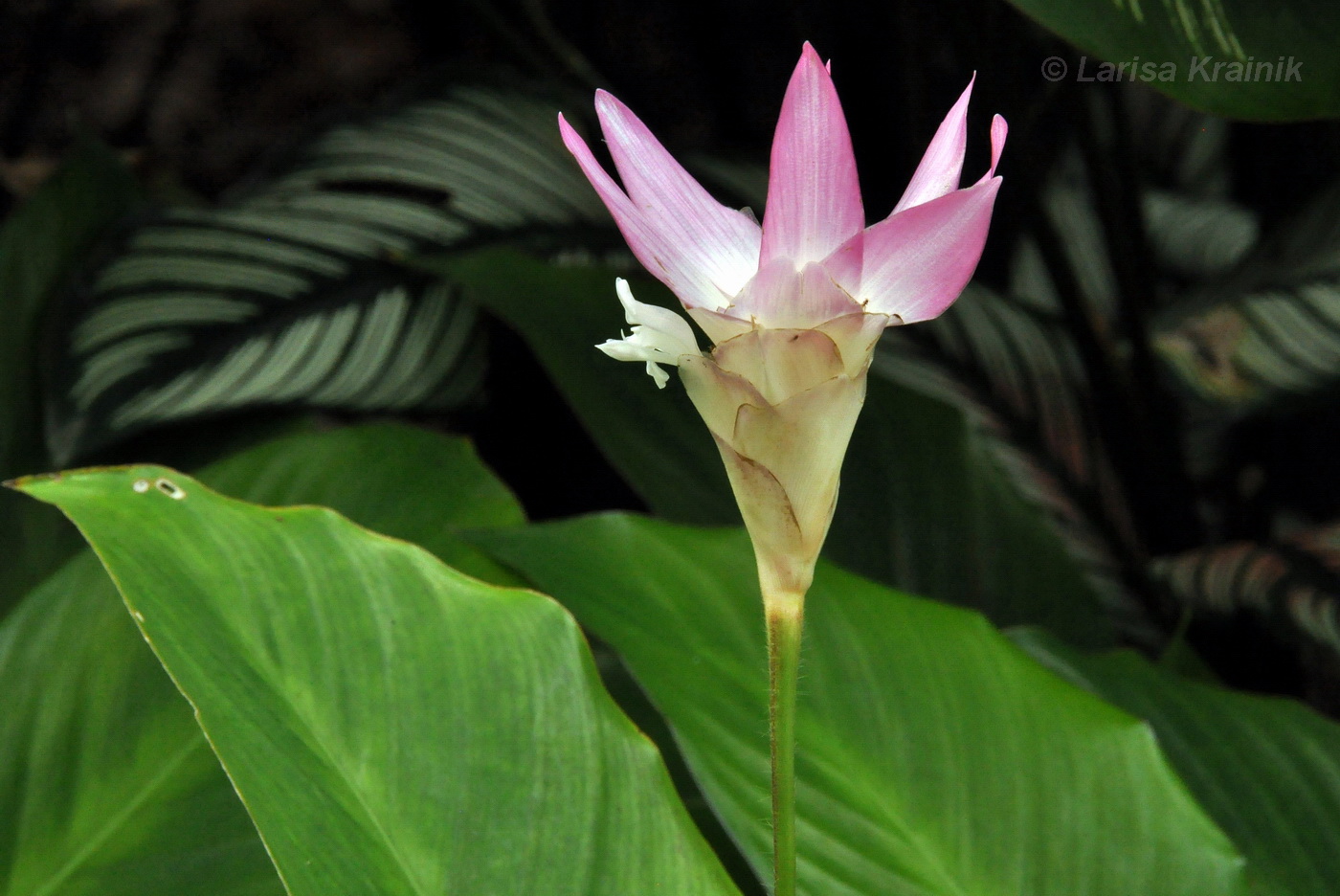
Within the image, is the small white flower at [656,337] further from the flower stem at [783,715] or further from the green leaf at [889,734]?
the green leaf at [889,734]

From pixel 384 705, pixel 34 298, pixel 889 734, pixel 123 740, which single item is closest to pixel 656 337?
pixel 384 705

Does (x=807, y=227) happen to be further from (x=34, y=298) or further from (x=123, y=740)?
(x=34, y=298)

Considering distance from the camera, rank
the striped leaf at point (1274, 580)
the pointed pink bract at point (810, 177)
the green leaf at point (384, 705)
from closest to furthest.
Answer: the pointed pink bract at point (810, 177)
the green leaf at point (384, 705)
the striped leaf at point (1274, 580)

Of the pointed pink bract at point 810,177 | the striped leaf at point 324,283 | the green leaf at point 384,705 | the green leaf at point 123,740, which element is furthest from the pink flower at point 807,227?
the striped leaf at point 324,283

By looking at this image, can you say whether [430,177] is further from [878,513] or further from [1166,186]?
[1166,186]

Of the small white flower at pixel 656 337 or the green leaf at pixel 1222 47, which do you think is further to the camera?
the green leaf at pixel 1222 47

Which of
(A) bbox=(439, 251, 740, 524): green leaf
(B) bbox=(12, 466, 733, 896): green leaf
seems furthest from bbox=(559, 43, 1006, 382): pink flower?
(A) bbox=(439, 251, 740, 524): green leaf
